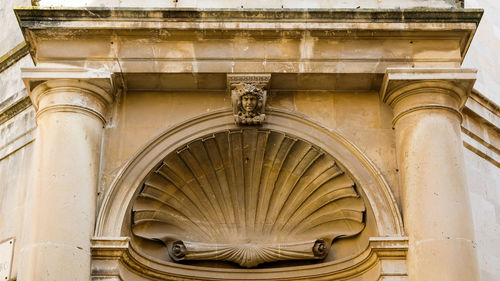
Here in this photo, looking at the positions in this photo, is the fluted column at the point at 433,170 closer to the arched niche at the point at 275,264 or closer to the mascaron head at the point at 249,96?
the arched niche at the point at 275,264

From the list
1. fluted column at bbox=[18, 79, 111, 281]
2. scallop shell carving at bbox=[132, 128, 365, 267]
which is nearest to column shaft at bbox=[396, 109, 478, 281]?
scallop shell carving at bbox=[132, 128, 365, 267]

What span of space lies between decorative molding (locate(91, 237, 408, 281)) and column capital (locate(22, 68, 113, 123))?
151cm

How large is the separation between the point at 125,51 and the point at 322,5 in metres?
2.34

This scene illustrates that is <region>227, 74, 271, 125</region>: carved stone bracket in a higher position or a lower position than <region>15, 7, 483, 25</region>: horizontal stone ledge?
lower

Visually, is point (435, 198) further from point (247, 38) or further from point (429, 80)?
point (247, 38)

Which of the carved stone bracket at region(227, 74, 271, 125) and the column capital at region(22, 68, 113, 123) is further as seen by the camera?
the carved stone bracket at region(227, 74, 271, 125)

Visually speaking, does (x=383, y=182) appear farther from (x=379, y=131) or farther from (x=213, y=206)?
(x=213, y=206)

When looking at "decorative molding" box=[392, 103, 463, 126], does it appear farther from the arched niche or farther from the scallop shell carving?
the scallop shell carving

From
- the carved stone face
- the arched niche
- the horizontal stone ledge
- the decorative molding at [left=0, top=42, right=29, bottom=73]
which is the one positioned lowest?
the arched niche

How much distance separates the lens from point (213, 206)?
10055 millimetres

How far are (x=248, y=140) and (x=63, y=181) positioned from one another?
2.16m

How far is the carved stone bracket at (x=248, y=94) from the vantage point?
30.6 feet

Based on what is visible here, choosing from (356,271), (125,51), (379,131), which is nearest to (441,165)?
(379,131)

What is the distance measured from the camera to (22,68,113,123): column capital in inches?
362
